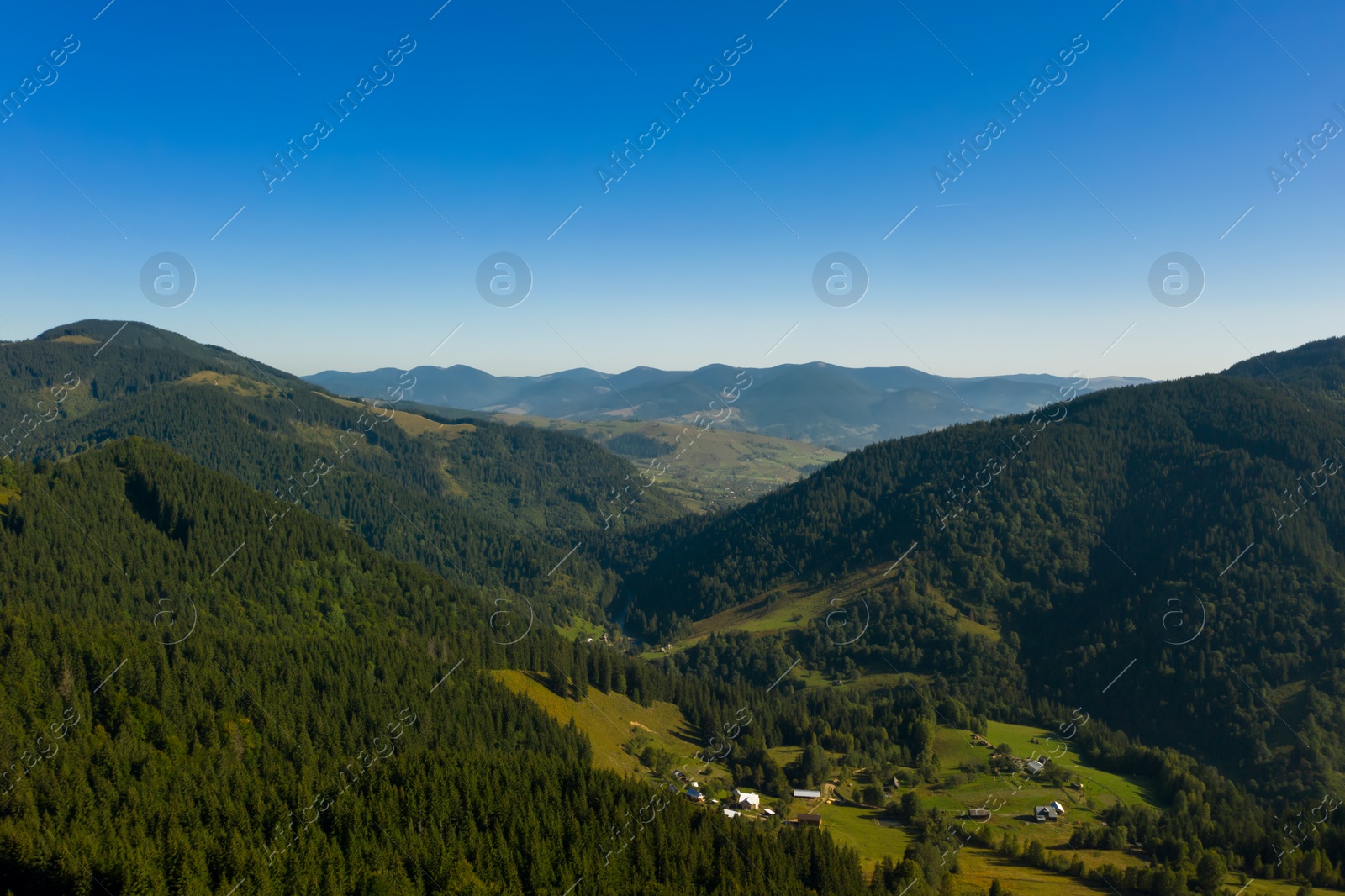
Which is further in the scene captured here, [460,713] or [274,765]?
[460,713]

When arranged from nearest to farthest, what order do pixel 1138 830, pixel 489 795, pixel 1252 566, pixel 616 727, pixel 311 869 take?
1. pixel 311 869
2. pixel 489 795
3. pixel 1138 830
4. pixel 616 727
5. pixel 1252 566

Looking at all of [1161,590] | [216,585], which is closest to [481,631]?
[216,585]

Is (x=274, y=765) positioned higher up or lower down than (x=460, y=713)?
higher up

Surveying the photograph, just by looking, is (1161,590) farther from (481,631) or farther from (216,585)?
(216,585)

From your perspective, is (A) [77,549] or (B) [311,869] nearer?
(B) [311,869]

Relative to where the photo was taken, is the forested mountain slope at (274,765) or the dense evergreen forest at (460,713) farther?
the dense evergreen forest at (460,713)

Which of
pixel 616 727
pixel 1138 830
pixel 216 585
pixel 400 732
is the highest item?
pixel 216 585

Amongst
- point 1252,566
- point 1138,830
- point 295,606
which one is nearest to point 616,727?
point 295,606

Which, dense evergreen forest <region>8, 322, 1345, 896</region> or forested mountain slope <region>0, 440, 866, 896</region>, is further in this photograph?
dense evergreen forest <region>8, 322, 1345, 896</region>

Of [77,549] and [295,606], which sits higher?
[77,549]

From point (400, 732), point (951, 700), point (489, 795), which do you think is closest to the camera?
point (489, 795)
